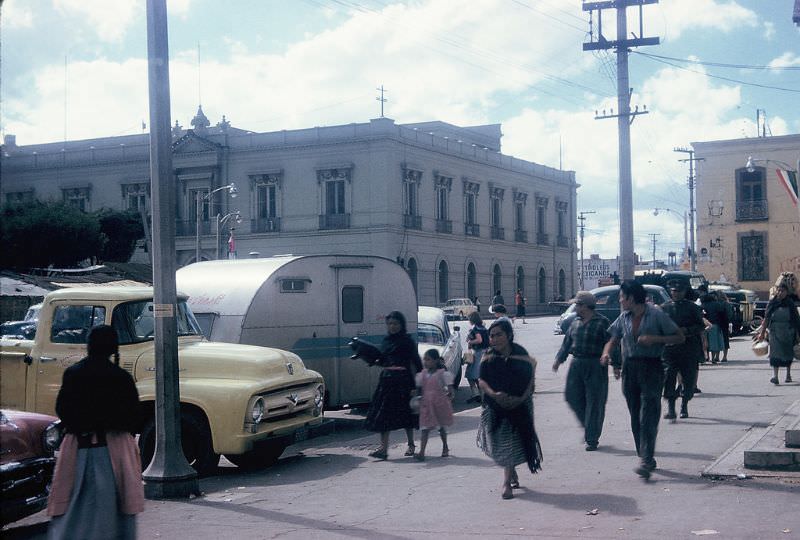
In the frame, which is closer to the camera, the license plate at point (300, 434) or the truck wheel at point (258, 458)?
the license plate at point (300, 434)

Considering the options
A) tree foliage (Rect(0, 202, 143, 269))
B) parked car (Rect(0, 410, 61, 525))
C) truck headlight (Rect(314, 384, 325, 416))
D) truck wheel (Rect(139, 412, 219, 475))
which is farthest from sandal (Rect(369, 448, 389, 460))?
tree foliage (Rect(0, 202, 143, 269))

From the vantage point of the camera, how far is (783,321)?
1652 centimetres

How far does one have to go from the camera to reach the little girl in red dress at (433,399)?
11.6 m

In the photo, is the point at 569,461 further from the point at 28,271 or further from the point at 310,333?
the point at 28,271

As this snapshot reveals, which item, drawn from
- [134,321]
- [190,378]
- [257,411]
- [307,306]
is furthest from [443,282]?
[257,411]

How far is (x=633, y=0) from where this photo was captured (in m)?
32.9

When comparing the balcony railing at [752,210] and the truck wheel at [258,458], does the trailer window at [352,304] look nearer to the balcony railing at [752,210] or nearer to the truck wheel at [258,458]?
the truck wheel at [258,458]

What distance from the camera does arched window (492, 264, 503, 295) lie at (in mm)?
71375

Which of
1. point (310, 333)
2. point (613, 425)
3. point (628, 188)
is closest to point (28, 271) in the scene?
point (628, 188)

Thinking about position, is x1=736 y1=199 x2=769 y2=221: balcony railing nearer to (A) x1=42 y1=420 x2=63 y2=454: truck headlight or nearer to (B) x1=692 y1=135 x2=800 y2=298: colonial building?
(B) x1=692 y1=135 x2=800 y2=298: colonial building

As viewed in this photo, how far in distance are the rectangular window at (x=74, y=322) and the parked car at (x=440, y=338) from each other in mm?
8282

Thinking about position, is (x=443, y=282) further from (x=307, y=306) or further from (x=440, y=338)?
(x=307, y=306)

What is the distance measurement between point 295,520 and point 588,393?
13.2 ft

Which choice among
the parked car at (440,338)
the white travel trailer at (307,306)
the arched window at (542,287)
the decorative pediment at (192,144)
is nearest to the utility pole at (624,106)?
the parked car at (440,338)
